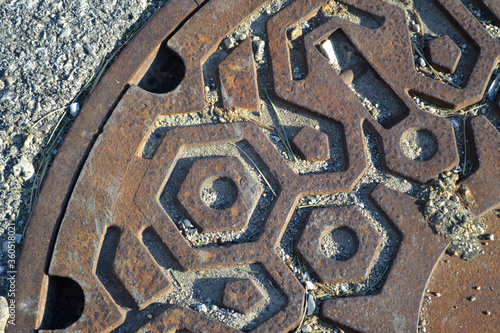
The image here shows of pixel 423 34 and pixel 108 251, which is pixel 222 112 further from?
pixel 423 34

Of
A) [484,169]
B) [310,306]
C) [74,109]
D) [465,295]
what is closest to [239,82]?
[74,109]

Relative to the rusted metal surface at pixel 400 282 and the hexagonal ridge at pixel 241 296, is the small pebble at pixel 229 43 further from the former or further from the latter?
the hexagonal ridge at pixel 241 296

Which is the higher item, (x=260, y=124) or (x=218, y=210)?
(x=260, y=124)

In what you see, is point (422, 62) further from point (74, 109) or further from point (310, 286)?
point (74, 109)

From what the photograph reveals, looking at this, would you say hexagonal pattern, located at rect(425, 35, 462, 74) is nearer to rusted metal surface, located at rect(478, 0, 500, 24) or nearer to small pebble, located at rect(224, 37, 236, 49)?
rusted metal surface, located at rect(478, 0, 500, 24)

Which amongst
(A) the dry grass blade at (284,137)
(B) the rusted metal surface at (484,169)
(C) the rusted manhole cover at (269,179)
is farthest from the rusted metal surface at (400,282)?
(A) the dry grass blade at (284,137)

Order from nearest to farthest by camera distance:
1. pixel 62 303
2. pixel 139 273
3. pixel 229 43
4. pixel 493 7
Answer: pixel 139 273 < pixel 62 303 < pixel 229 43 < pixel 493 7

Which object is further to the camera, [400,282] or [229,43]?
[229,43]
